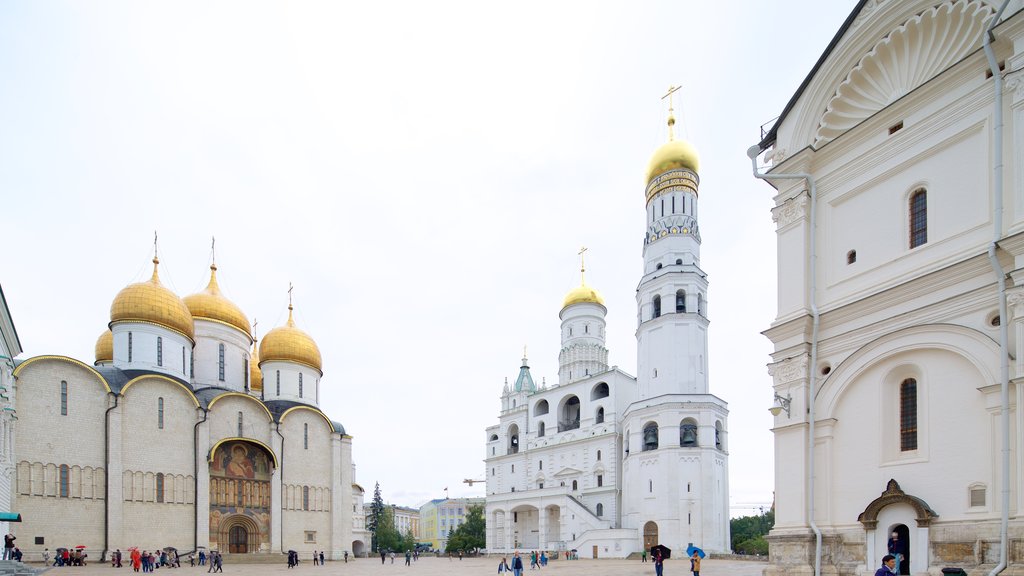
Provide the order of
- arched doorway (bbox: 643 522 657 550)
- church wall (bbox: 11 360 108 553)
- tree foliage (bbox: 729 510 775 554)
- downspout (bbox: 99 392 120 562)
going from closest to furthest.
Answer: church wall (bbox: 11 360 108 553) < downspout (bbox: 99 392 120 562) < arched doorway (bbox: 643 522 657 550) < tree foliage (bbox: 729 510 775 554)

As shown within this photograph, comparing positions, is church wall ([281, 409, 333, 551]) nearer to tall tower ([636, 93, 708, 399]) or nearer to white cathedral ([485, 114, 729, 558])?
white cathedral ([485, 114, 729, 558])

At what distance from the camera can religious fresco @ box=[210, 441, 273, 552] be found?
29750mm

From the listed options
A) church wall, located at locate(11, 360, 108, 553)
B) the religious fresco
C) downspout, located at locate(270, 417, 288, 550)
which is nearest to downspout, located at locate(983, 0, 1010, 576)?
church wall, located at locate(11, 360, 108, 553)

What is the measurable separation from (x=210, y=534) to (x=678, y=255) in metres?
27.9

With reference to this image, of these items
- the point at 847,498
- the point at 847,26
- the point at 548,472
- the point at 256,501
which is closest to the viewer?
the point at 847,498

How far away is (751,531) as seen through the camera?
60.8m

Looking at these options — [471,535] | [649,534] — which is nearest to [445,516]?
[471,535]

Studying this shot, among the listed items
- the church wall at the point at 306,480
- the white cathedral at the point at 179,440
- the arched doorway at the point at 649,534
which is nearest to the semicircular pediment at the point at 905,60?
the white cathedral at the point at 179,440

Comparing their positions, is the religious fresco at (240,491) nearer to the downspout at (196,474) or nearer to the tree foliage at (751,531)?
the downspout at (196,474)

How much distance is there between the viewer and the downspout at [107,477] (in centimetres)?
2578

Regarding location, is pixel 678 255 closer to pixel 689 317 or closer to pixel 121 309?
pixel 689 317

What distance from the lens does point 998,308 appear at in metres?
10.2

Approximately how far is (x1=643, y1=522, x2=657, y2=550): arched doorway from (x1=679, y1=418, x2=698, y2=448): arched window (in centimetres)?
476

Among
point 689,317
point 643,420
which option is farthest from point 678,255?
point 643,420
